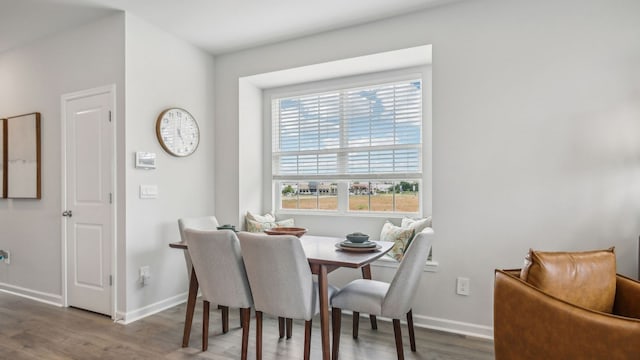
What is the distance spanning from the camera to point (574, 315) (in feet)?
4.42

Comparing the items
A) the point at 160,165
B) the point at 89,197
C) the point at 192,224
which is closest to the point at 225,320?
the point at 192,224

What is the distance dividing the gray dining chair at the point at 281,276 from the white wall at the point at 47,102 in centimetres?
187

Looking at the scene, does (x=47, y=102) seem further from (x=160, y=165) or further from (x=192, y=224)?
(x=192, y=224)

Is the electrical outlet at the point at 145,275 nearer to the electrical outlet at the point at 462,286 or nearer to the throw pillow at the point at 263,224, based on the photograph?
the throw pillow at the point at 263,224

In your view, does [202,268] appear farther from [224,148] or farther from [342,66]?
[342,66]

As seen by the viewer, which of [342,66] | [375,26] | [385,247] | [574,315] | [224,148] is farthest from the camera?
[224,148]

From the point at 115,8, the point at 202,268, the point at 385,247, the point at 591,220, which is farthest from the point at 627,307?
the point at 115,8

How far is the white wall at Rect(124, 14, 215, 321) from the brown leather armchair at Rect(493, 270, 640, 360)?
281cm

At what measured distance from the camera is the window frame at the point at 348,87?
3.41m

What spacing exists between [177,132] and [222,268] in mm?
1749

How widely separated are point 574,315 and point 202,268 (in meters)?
2.01

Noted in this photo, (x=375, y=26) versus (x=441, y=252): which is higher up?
(x=375, y=26)

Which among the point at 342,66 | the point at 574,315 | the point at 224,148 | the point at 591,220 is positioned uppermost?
the point at 342,66

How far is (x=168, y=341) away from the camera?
265 centimetres
